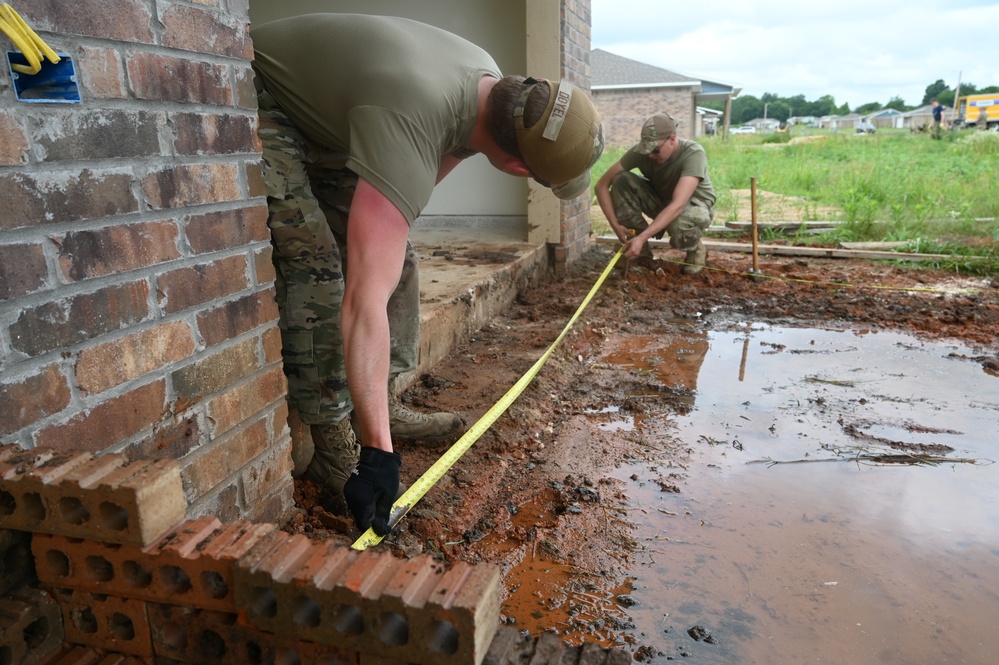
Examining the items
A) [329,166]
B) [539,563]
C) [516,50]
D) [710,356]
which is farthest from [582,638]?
[516,50]

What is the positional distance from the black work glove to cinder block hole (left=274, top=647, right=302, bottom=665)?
1.81 feet

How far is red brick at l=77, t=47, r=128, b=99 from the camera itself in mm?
1239

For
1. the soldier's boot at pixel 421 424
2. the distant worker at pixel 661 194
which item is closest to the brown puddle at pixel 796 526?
the soldier's boot at pixel 421 424

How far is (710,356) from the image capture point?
3.92 m

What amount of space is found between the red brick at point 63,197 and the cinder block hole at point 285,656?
82cm

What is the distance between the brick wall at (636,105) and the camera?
3212 cm

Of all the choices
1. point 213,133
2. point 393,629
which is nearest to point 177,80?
point 213,133

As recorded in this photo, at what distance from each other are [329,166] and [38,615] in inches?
59.0

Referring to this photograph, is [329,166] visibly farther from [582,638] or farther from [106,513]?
[582,638]

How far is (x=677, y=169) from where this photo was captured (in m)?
5.88

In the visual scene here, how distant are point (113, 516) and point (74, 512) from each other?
7 centimetres

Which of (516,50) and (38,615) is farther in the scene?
(516,50)

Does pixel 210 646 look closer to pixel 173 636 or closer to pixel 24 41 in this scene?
pixel 173 636

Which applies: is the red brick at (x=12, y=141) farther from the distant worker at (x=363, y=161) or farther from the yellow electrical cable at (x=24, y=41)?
the distant worker at (x=363, y=161)
